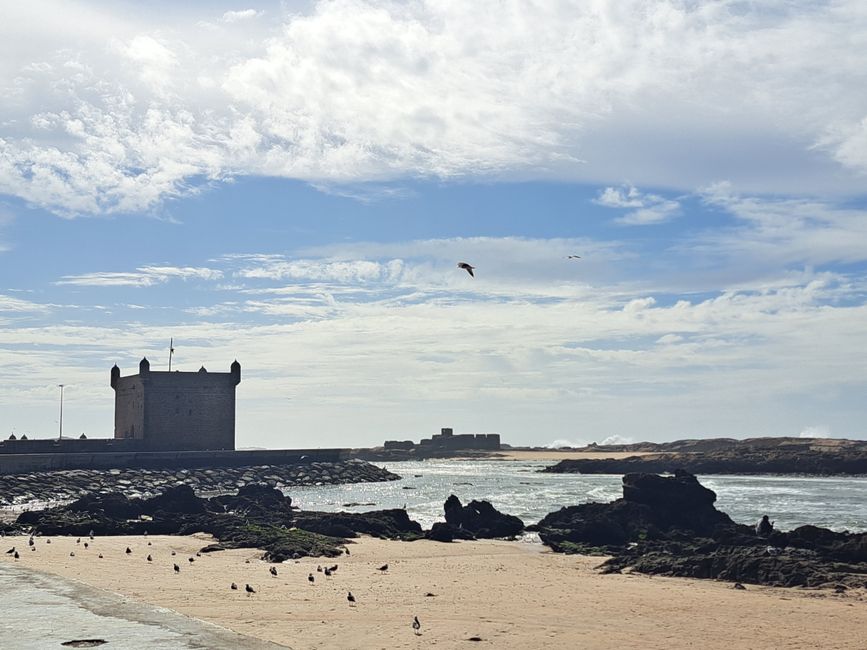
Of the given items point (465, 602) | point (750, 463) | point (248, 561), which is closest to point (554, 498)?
point (248, 561)

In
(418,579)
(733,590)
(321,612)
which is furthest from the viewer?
(418,579)

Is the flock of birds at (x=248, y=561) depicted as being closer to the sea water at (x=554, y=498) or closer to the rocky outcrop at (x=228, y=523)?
the rocky outcrop at (x=228, y=523)

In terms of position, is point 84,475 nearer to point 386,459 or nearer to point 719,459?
point 719,459

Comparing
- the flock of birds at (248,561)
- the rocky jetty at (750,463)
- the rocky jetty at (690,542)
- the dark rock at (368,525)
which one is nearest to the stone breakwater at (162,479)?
the dark rock at (368,525)

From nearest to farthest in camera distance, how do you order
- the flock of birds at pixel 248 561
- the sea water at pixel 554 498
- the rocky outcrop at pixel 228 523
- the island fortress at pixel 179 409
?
1. the flock of birds at pixel 248 561
2. the rocky outcrop at pixel 228 523
3. the sea water at pixel 554 498
4. the island fortress at pixel 179 409

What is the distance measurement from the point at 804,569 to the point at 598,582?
5.72 meters

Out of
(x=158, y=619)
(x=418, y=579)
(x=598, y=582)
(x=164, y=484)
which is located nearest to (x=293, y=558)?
(x=418, y=579)

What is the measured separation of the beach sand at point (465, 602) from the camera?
18.7m

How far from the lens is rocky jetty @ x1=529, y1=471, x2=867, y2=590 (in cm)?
2720

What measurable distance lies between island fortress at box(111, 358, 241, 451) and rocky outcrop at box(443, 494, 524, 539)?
52704mm

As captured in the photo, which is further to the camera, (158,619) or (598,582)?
(598,582)

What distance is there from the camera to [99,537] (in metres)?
38.0

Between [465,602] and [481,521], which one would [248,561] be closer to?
[465,602]

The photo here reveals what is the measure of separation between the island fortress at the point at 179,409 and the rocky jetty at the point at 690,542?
55.9 metres
